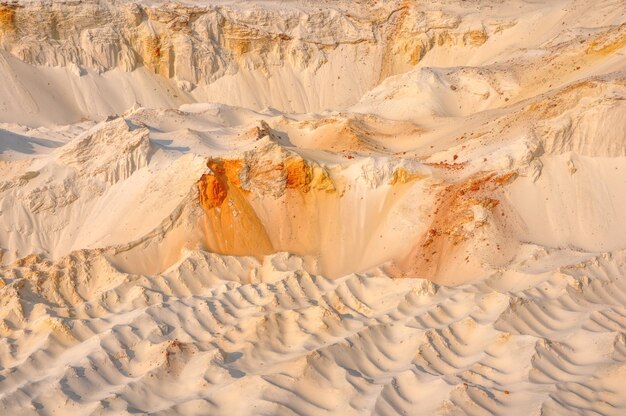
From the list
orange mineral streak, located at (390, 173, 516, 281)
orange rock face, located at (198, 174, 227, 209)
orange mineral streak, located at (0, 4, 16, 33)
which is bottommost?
orange mineral streak, located at (390, 173, 516, 281)

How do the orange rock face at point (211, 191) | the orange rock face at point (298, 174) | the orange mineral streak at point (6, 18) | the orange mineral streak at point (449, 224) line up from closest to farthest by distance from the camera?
the orange mineral streak at point (449, 224), the orange rock face at point (211, 191), the orange rock face at point (298, 174), the orange mineral streak at point (6, 18)

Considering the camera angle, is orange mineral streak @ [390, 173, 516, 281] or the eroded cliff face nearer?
orange mineral streak @ [390, 173, 516, 281]

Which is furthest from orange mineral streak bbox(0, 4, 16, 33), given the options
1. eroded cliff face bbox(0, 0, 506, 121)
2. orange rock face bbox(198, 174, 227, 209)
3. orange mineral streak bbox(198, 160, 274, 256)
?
orange rock face bbox(198, 174, 227, 209)

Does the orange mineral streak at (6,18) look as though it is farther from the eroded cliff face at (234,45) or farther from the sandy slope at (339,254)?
the sandy slope at (339,254)

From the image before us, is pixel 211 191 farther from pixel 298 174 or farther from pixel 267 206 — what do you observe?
pixel 298 174

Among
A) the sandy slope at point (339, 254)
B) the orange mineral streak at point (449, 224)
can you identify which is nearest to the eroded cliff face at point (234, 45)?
the sandy slope at point (339, 254)

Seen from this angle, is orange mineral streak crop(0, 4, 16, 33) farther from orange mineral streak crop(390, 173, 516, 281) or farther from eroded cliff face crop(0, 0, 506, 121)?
orange mineral streak crop(390, 173, 516, 281)
